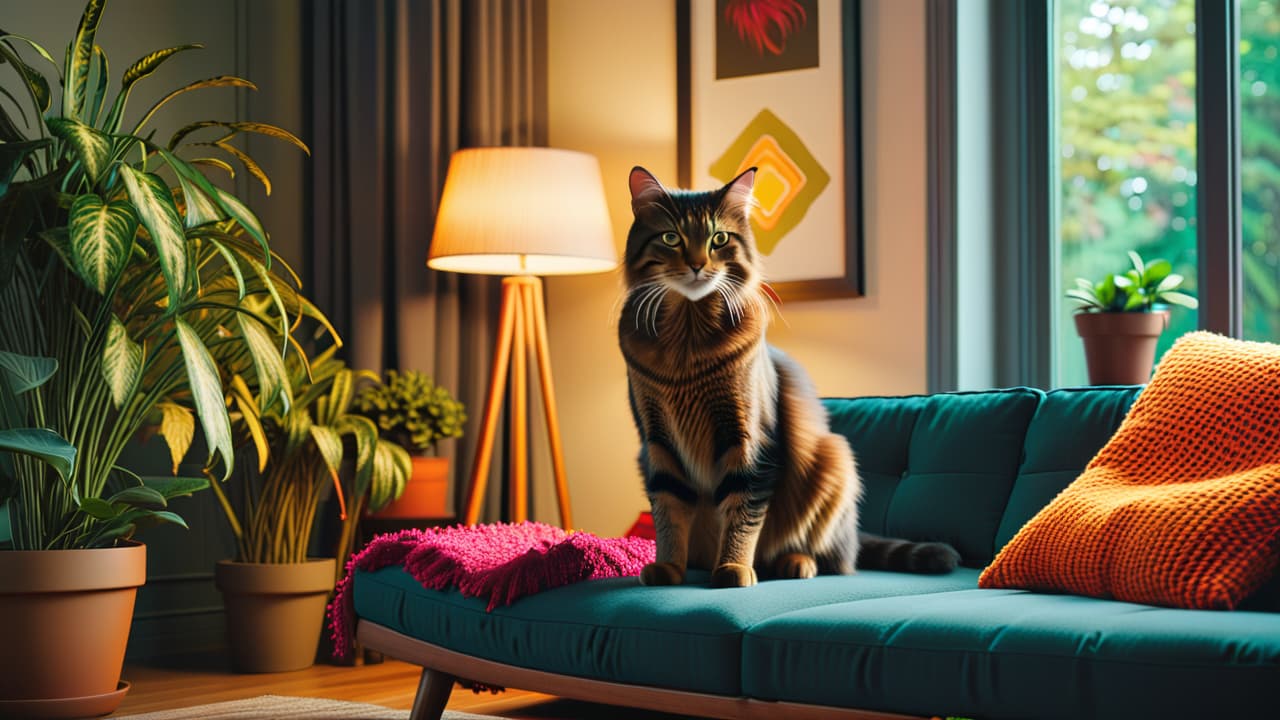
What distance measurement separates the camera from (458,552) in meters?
2.04

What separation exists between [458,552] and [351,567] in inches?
16.0

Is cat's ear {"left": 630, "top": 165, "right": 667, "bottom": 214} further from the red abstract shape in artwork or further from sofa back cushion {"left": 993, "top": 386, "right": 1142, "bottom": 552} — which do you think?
the red abstract shape in artwork

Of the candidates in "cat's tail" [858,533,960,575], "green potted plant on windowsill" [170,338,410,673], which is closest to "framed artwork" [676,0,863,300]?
"green potted plant on windowsill" [170,338,410,673]

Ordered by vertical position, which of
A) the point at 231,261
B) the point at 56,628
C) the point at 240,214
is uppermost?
the point at 240,214

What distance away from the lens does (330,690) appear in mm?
2947

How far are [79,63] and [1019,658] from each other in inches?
86.8

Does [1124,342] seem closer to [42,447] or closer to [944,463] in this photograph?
[944,463]

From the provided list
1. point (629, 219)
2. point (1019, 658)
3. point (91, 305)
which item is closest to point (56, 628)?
point (91, 305)

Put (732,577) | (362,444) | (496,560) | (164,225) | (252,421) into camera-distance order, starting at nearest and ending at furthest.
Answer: (732,577) < (496,560) < (164,225) < (252,421) < (362,444)

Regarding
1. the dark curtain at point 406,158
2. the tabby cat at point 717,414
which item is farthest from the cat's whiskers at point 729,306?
the dark curtain at point 406,158

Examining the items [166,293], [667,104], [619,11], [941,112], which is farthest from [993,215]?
[166,293]

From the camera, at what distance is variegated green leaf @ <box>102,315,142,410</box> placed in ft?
7.83

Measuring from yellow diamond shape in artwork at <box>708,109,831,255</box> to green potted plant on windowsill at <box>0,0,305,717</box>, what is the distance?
55.1 inches

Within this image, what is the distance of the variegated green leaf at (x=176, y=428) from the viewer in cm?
298
